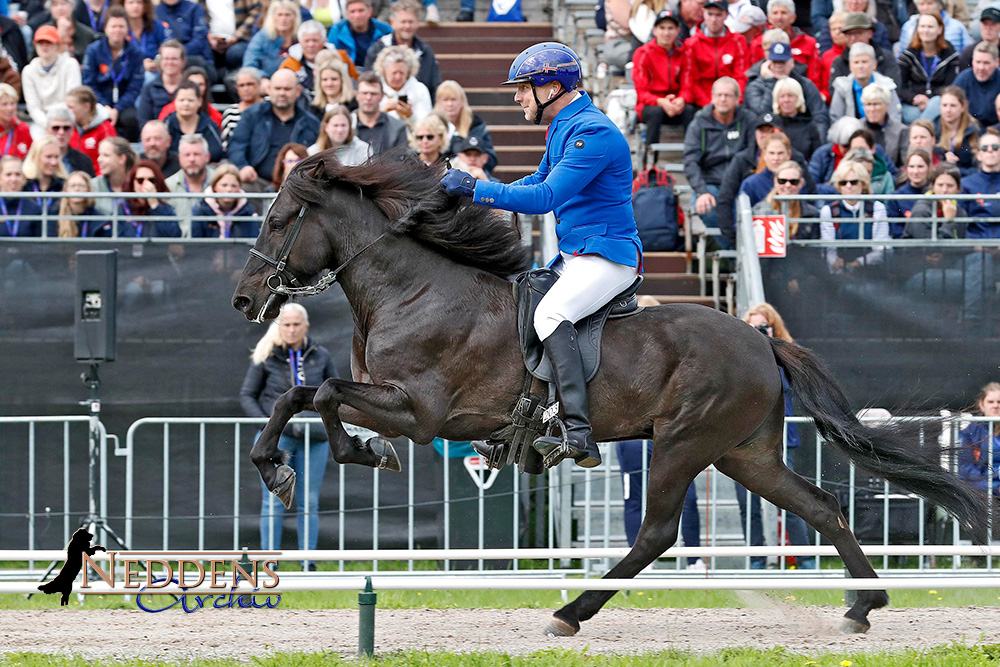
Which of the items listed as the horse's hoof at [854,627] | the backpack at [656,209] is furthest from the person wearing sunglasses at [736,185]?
the horse's hoof at [854,627]

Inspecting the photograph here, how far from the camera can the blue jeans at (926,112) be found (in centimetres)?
1385

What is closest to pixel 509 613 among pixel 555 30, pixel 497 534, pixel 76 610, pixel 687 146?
pixel 497 534

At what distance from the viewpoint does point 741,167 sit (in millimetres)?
12055

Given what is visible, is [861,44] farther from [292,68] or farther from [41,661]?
[41,661]

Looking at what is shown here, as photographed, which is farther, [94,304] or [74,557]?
[94,304]

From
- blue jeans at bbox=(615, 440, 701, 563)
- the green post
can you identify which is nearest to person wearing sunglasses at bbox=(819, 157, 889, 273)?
blue jeans at bbox=(615, 440, 701, 563)

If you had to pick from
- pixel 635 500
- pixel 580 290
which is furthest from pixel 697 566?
pixel 580 290

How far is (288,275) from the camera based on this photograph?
6977 millimetres

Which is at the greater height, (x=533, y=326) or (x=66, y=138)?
(x=66, y=138)

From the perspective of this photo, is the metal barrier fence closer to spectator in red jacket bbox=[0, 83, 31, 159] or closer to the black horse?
the black horse

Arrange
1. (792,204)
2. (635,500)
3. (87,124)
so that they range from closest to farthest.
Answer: (635,500)
(792,204)
(87,124)

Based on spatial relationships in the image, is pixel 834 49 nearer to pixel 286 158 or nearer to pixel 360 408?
pixel 286 158

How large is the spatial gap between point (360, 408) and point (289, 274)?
0.84m

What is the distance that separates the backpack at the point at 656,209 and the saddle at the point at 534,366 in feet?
17.4
